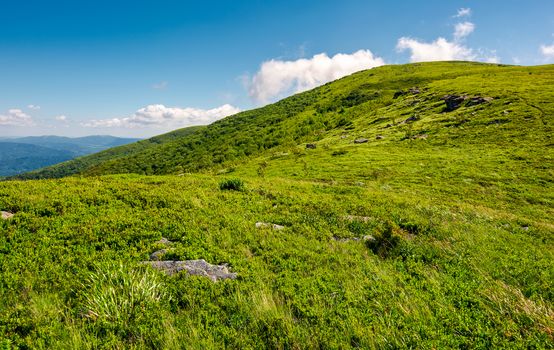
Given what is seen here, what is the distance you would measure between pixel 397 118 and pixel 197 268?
69.7 metres

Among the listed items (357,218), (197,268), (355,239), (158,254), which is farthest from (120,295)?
(357,218)

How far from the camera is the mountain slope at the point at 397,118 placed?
46156 millimetres

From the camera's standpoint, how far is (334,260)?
9.06 meters

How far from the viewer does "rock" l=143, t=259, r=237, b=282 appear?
7.69 metres

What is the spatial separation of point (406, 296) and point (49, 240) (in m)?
10.5

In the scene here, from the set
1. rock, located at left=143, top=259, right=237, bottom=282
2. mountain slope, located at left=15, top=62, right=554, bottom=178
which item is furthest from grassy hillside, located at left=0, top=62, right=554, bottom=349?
mountain slope, located at left=15, top=62, right=554, bottom=178

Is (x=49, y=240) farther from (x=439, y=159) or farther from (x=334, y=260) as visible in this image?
(x=439, y=159)

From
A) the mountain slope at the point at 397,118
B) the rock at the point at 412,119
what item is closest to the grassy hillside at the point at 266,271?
the mountain slope at the point at 397,118

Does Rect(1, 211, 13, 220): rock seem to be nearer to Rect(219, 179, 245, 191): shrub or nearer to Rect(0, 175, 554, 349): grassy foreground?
Rect(0, 175, 554, 349): grassy foreground

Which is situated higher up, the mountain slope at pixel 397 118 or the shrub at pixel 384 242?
the mountain slope at pixel 397 118

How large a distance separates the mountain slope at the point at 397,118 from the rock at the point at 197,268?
46.6 metres

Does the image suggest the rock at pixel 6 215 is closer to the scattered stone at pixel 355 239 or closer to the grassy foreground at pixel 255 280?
the grassy foreground at pixel 255 280

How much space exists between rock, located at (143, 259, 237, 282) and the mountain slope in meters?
46.6

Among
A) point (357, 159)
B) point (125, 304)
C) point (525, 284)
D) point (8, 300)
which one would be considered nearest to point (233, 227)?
point (125, 304)
